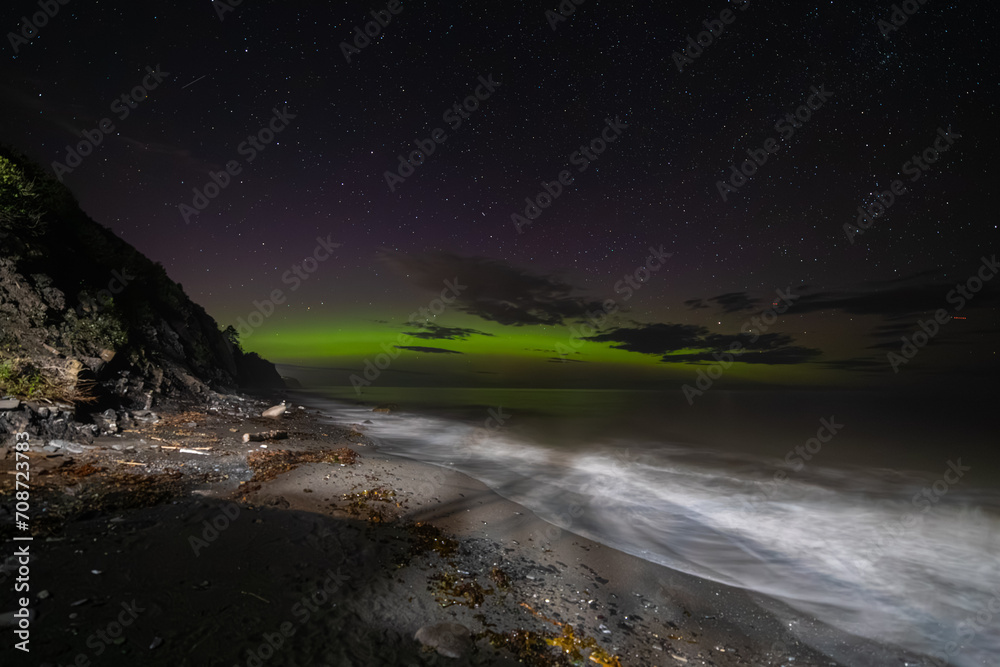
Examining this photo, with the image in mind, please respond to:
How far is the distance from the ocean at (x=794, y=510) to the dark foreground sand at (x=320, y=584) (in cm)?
136

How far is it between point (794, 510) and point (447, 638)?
38.1ft

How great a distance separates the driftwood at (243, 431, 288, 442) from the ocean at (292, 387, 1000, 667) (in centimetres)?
360

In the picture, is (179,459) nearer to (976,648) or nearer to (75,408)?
(75,408)

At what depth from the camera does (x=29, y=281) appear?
33.5 ft

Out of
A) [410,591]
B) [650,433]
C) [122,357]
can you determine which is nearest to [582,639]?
[410,591]

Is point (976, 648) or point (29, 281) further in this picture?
point (29, 281)

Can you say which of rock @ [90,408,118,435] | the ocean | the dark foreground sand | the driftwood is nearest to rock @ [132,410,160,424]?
rock @ [90,408,118,435]

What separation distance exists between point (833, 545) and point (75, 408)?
16.6m

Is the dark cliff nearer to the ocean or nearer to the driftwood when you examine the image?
the driftwood

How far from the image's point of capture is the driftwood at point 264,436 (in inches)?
398

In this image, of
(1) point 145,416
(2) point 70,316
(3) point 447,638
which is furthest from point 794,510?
(2) point 70,316

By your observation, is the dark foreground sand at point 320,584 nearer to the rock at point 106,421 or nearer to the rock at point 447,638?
the rock at point 447,638

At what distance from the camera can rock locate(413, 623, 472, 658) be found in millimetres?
3664

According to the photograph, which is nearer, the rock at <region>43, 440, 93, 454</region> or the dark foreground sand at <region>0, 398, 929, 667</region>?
the dark foreground sand at <region>0, 398, 929, 667</region>
